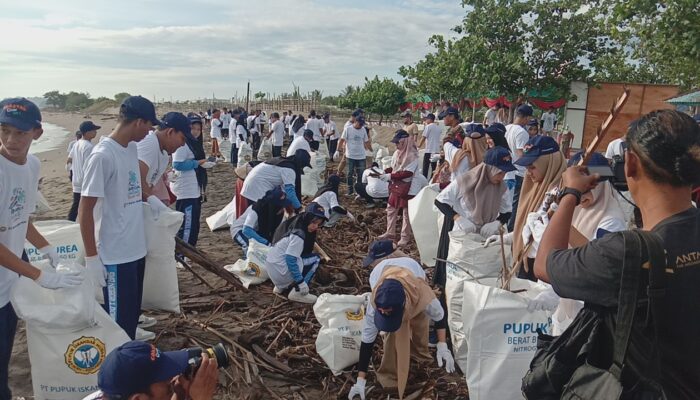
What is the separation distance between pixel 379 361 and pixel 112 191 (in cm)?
219

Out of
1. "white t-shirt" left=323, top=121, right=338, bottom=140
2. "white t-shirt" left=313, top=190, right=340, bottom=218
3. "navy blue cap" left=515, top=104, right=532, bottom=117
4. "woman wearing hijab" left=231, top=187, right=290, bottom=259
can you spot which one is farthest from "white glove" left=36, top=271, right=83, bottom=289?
"white t-shirt" left=323, top=121, right=338, bottom=140

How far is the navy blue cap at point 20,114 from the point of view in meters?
2.40

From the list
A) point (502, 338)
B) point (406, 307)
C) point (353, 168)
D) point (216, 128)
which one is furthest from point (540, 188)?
point (216, 128)

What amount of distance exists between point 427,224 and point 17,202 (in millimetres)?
4138

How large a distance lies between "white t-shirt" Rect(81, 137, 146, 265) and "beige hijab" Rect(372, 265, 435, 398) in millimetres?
1585

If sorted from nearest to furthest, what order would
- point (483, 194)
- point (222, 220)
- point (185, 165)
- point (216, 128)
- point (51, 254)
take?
point (51, 254) < point (483, 194) < point (185, 165) < point (222, 220) < point (216, 128)

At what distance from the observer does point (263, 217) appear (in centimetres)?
573

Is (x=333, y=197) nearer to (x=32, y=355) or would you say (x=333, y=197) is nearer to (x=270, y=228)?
(x=270, y=228)

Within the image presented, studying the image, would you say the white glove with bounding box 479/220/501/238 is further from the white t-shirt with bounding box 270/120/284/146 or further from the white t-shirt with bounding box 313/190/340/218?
the white t-shirt with bounding box 270/120/284/146

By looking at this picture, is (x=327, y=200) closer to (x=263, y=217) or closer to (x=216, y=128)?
(x=263, y=217)

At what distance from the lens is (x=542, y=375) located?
1.51m

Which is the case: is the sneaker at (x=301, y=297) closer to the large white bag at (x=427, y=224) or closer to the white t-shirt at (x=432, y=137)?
the large white bag at (x=427, y=224)

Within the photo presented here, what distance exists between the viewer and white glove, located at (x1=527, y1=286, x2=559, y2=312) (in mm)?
2684

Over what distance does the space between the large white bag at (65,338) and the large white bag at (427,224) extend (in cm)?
370
